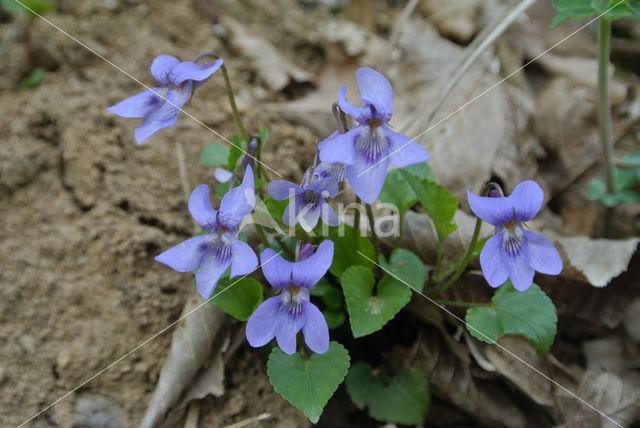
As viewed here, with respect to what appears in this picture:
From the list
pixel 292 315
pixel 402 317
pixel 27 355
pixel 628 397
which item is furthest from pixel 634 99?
pixel 27 355

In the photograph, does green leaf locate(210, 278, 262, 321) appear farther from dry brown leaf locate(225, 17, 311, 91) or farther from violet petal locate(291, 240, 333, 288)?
dry brown leaf locate(225, 17, 311, 91)

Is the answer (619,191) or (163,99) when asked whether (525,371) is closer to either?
(619,191)

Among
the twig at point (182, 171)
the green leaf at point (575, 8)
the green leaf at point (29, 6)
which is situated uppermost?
the green leaf at point (575, 8)

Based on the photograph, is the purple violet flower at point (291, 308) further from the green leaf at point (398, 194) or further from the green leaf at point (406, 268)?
the green leaf at point (398, 194)

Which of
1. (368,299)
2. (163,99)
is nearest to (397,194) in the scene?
(368,299)

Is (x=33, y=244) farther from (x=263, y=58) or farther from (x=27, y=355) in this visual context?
(x=263, y=58)

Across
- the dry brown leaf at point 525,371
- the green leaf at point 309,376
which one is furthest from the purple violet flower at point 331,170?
the dry brown leaf at point 525,371
